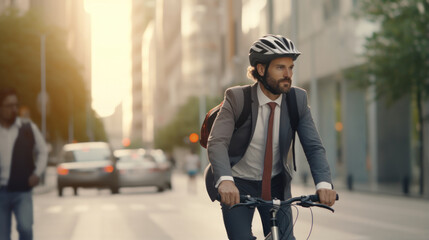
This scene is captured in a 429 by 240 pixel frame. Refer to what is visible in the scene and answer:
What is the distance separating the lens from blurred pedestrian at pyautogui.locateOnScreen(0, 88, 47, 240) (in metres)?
7.38

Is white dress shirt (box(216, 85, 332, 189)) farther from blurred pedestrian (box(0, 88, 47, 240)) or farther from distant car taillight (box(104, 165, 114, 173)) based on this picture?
distant car taillight (box(104, 165, 114, 173))

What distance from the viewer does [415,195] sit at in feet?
78.6

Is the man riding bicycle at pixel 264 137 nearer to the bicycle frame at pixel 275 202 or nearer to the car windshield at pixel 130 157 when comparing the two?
the bicycle frame at pixel 275 202

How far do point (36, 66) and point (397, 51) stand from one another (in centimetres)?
2098

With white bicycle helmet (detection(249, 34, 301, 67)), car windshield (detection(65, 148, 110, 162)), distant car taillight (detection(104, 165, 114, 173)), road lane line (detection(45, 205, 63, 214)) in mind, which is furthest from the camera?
car windshield (detection(65, 148, 110, 162))

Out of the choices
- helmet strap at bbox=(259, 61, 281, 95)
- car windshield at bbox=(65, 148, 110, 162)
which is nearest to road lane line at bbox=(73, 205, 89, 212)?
car windshield at bbox=(65, 148, 110, 162)

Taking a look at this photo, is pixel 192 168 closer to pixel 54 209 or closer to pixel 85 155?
pixel 85 155

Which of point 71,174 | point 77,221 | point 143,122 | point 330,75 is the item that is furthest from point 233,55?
point 143,122

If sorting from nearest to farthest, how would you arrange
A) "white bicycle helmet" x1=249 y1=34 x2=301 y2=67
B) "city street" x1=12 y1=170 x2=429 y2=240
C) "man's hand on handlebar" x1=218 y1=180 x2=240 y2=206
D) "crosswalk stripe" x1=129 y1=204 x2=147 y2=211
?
"man's hand on handlebar" x1=218 y1=180 x2=240 y2=206
"white bicycle helmet" x1=249 y1=34 x2=301 y2=67
"city street" x1=12 y1=170 x2=429 y2=240
"crosswalk stripe" x1=129 y1=204 x2=147 y2=211

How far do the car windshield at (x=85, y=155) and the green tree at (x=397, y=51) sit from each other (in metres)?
8.23

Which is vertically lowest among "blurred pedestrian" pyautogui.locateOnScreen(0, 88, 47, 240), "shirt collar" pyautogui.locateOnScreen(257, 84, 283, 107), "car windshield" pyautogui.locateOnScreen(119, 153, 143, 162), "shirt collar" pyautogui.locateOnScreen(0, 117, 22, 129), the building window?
"car windshield" pyautogui.locateOnScreen(119, 153, 143, 162)

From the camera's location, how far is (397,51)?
895 inches

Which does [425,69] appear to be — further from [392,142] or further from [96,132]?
[96,132]

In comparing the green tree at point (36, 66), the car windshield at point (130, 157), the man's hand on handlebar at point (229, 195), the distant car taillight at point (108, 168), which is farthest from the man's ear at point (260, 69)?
the green tree at point (36, 66)
